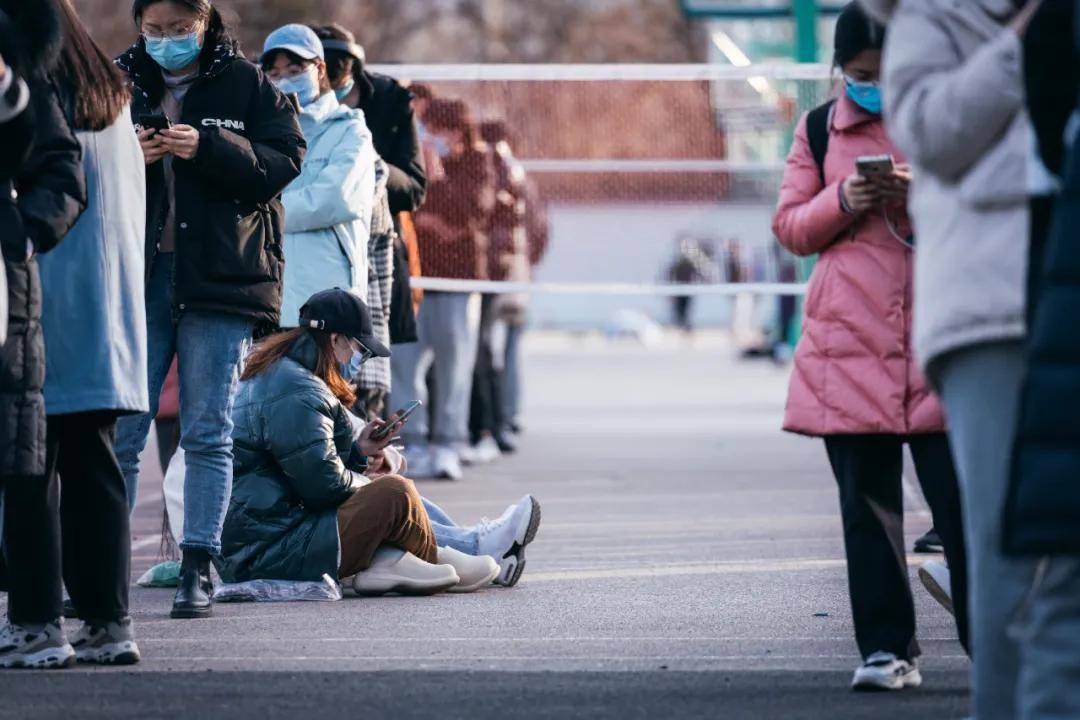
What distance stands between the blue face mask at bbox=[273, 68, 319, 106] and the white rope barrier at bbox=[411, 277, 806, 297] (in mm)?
4029

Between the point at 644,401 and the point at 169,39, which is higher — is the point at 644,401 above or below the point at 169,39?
below

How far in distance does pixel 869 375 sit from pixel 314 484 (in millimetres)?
2329

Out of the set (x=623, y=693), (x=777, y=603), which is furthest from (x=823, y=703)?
(x=777, y=603)

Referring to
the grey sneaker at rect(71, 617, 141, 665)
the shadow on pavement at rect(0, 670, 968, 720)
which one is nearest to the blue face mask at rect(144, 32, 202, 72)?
the grey sneaker at rect(71, 617, 141, 665)

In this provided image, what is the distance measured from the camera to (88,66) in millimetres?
5887

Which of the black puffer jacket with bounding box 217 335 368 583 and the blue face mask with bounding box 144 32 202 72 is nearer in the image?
the blue face mask with bounding box 144 32 202 72

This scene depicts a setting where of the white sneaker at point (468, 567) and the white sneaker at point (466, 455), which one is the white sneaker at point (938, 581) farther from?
the white sneaker at point (466, 455)

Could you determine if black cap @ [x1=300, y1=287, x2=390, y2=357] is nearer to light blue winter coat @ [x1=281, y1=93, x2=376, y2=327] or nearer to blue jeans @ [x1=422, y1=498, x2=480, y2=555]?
blue jeans @ [x1=422, y1=498, x2=480, y2=555]

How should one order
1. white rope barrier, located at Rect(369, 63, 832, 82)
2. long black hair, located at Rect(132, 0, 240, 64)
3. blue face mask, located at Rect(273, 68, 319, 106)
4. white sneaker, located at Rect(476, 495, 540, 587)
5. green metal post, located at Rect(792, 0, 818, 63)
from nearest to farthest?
long black hair, located at Rect(132, 0, 240, 64) → white sneaker, located at Rect(476, 495, 540, 587) → blue face mask, located at Rect(273, 68, 319, 106) → white rope barrier, located at Rect(369, 63, 832, 82) → green metal post, located at Rect(792, 0, 818, 63)

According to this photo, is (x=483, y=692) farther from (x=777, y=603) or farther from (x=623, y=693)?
(x=777, y=603)

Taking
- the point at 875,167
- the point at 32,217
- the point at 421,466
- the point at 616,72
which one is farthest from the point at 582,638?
the point at 616,72

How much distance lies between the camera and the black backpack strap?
19.8 feet

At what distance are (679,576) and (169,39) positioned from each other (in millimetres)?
2599

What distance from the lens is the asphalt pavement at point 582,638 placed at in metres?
5.53
